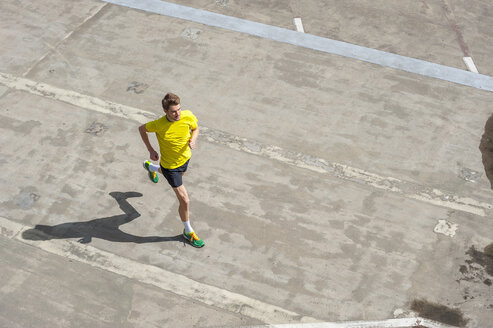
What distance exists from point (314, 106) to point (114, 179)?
3.55m

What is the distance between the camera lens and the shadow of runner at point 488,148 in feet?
25.6

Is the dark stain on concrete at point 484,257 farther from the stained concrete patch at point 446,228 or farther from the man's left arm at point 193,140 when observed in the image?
the man's left arm at point 193,140

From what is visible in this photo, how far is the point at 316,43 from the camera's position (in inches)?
398

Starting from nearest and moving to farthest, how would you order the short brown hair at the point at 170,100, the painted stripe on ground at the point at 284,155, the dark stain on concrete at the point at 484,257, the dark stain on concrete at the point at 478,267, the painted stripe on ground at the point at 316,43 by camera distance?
1. the short brown hair at the point at 170,100
2. the dark stain on concrete at the point at 478,267
3. the dark stain on concrete at the point at 484,257
4. the painted stripe on ground at the point at 284,155
5. the painted stripe on ground at the point at 316,43

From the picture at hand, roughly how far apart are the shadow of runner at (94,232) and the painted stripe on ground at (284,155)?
1943mm

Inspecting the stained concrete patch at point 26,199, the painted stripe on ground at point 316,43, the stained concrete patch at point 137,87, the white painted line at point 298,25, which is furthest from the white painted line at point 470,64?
the stained concrete patch at point 26,199

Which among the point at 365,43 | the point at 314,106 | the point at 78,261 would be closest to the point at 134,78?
the point at 314,106

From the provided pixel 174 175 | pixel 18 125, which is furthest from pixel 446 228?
pixel 18 125

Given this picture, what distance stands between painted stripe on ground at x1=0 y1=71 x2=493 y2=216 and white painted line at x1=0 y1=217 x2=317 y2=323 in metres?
2.40

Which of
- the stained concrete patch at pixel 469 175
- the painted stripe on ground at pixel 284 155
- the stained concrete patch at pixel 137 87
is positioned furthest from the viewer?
the stained concrete patch at pixel 137 87

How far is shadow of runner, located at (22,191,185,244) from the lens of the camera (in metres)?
6.77

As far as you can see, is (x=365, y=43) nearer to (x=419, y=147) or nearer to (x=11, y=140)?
(x=419, y=147)

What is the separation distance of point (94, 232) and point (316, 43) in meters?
5.77

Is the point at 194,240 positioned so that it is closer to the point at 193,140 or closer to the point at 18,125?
the point at 193,140
